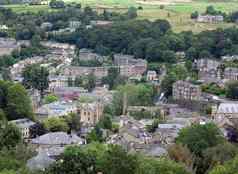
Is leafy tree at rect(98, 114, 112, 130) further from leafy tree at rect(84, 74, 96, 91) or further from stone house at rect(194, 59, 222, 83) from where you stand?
stone house at rect(194, 59, 222, 83)

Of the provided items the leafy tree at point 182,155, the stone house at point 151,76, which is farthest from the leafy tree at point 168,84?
the leafy tree at point 182,155

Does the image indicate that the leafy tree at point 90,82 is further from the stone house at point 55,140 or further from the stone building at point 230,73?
the stone house at point 55,140

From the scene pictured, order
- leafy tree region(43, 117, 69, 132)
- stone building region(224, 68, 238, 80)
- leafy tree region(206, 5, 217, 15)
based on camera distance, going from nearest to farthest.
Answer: leafy tree region(43, 117, 69, 132) < stone building region(224, 68, 238, 80) < leafy tree region(206, 5, 217, 15)

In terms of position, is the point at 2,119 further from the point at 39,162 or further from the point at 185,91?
the point at 185,91

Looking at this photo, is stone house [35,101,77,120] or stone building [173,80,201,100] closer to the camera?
stone house [35,101,77,120]

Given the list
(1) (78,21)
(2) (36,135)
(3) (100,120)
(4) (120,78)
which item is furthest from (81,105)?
(1) (78,21)

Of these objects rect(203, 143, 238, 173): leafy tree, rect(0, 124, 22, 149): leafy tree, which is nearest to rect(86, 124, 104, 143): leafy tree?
rect(0, 124, 22, 149): leafy tree

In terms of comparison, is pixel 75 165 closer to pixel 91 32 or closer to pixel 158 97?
pixel 158 97
